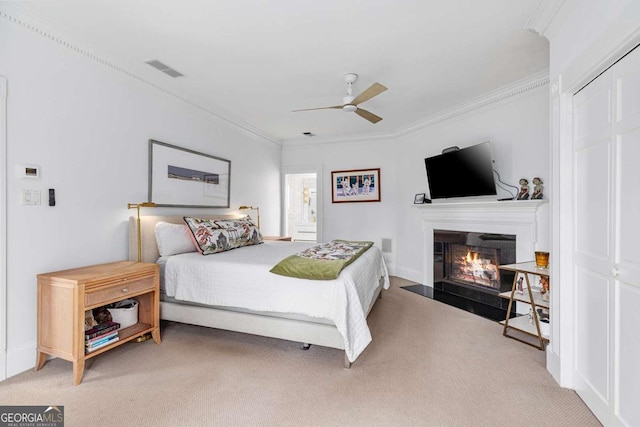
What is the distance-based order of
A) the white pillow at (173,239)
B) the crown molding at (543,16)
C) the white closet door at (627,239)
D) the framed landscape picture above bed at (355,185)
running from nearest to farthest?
1. the white closet door at (627,239)
2. the crown molding at (543,16)
3. the white pillow at (173,239)
4. the framed landscape picture above bed at (355,185)

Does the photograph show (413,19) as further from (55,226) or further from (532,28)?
(55,226)

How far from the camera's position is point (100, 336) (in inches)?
88.2

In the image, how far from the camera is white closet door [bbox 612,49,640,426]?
1.42 meters

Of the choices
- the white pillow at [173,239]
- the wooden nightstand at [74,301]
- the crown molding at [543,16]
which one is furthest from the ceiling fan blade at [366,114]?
the wooden nightstand at [74,301]

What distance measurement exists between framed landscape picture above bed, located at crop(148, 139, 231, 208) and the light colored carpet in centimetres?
159

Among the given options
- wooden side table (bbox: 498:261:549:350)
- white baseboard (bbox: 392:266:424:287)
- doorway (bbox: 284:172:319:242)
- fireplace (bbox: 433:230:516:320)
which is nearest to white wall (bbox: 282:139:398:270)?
white baseboard (bbox: 392:266:424:287)

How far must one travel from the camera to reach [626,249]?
4.92ft

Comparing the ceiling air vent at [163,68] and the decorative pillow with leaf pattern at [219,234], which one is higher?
the ceiling air vent at [163,68]

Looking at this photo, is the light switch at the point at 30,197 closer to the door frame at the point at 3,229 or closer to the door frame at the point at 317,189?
the door frame at the point at 3,229

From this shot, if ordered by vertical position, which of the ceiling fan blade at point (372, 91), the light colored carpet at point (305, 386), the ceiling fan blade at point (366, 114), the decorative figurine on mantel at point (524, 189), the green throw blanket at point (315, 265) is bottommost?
the light colored carpet at point (305, 386)

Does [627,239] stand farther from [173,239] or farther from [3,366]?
[3,366]

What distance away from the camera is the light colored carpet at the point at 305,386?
1.73 metres

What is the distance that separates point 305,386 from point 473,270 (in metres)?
3.11

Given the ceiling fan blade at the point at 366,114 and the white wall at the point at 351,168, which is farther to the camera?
the white wall at the point at 351,168
